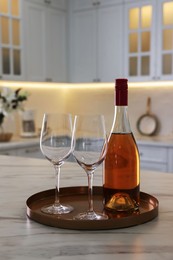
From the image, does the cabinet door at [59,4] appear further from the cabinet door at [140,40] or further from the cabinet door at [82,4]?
the cabinet door at [140,40]

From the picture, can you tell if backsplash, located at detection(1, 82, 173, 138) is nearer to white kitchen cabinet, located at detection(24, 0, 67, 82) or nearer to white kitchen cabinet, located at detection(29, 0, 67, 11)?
white kitchen cabinet, located at detection(24, 0, 67, 82)

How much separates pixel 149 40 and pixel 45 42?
1101 millimetres

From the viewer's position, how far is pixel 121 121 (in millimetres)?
907

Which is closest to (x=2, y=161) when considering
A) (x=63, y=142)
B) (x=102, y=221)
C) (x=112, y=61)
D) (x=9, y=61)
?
(x=63, y=142)

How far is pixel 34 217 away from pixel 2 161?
903mm

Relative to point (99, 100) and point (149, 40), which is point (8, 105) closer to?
point (99, 100)

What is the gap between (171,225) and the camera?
0.78 m

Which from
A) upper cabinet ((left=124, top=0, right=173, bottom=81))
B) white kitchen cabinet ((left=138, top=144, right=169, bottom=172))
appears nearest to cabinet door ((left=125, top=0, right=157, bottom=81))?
upper cabinet ((left=124, top=0, right=173, bottom=81))

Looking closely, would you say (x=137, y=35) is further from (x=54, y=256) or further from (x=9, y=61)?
(x=54, y=256)

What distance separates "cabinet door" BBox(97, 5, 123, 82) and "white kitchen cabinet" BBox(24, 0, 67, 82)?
448mm

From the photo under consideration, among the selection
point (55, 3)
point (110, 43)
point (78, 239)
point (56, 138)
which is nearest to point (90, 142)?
point (56, 138)

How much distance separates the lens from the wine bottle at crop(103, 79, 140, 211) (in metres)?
0.85

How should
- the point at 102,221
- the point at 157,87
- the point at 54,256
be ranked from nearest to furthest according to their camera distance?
the point at 54,256
the point at 102,221
the point at 157,87

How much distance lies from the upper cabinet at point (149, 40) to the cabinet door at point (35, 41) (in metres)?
0.88
